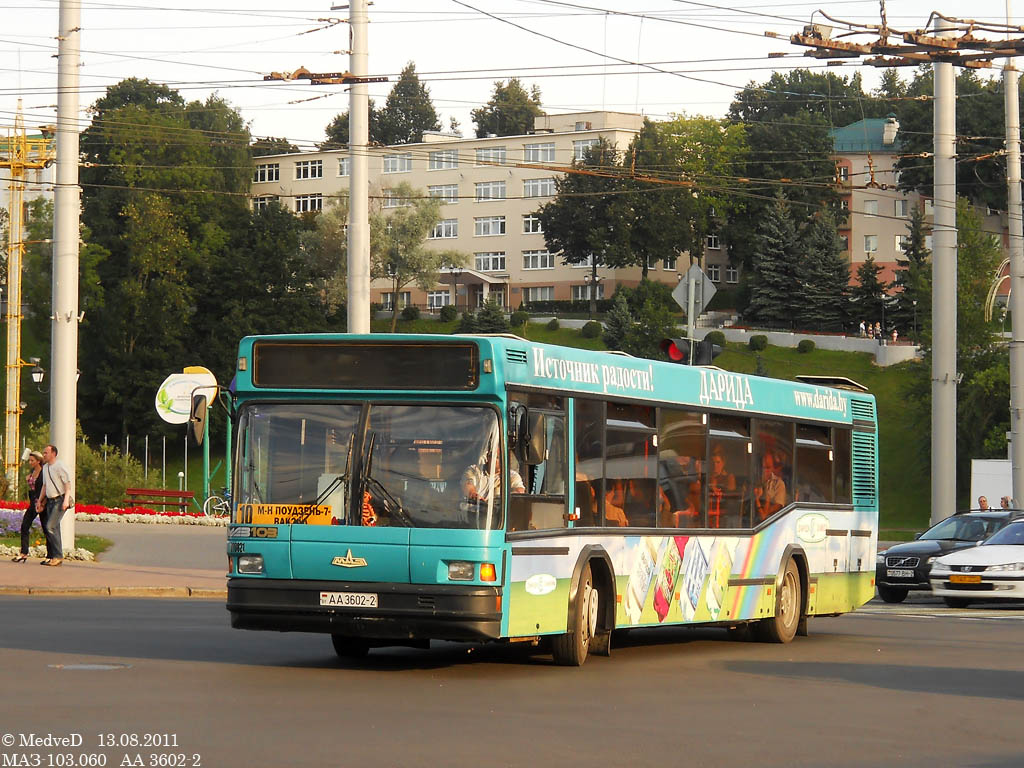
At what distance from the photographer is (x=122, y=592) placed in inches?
938

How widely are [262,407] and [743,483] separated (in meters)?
6.00

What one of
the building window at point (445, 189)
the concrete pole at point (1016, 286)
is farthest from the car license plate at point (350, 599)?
the building window at point (445, 189)

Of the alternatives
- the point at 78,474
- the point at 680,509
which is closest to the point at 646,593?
the point at 680,509

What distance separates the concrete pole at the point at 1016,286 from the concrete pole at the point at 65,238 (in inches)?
749

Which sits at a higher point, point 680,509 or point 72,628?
point 680,509

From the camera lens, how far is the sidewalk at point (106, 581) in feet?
76.8

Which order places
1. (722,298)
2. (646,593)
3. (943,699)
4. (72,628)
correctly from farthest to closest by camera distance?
1. (722,298)
2. (72,628)
3. (646,593)
4. (943,699)

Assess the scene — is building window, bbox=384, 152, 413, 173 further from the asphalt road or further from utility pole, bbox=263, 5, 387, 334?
the asphalt road

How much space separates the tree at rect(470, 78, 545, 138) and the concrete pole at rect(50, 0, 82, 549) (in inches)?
4943

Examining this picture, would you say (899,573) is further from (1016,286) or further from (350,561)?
(350,561)

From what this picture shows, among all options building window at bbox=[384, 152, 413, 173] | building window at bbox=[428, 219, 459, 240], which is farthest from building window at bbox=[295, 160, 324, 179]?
building window at bbox=[428, 219, 459, 240]

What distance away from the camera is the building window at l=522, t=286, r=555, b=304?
130 meters

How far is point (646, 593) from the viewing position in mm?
16375

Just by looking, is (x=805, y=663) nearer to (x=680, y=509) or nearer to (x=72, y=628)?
(x=680, y=509)
